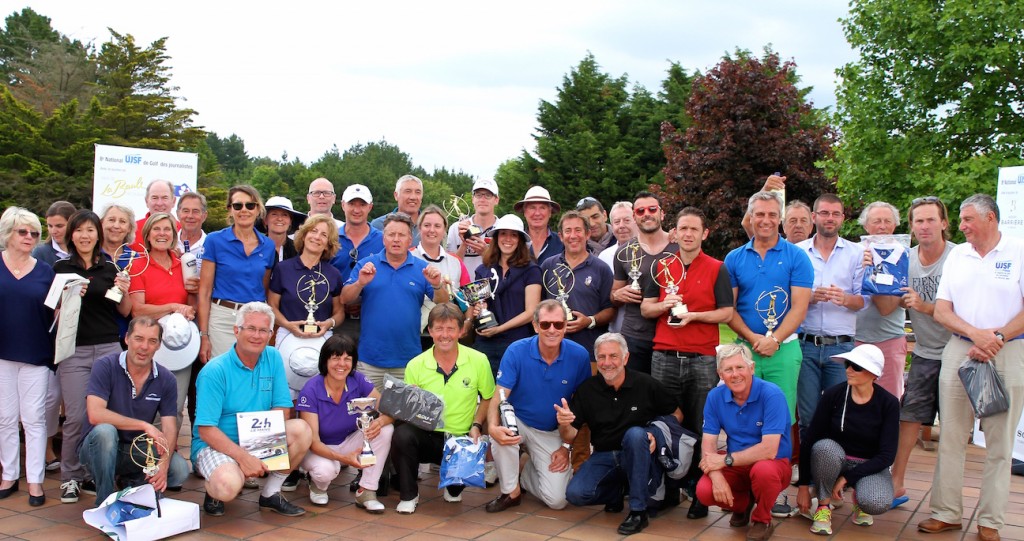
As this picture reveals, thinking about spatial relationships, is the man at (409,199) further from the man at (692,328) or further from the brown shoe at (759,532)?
the brown shoe at (759,532)

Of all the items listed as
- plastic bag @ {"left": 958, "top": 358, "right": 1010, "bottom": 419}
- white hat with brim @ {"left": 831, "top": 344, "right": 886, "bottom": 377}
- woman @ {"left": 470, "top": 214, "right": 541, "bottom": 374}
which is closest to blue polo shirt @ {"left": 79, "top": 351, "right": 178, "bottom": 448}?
woman @ {"left": 470, "top": 214, "right": 541, "bottom": 374}

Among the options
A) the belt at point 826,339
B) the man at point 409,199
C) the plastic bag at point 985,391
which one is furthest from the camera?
the man at point 409,199

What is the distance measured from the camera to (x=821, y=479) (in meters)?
4.88

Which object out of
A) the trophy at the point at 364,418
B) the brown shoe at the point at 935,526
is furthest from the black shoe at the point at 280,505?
the brown shoe at the point at 935,526

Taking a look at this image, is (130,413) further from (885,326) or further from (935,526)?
(885,326)

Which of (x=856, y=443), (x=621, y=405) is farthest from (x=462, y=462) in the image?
(x=856, y=443)

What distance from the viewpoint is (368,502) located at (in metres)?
5.16

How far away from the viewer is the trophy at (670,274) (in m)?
5.38

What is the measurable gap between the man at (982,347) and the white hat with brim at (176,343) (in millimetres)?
4880

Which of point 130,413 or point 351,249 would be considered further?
point 351,249

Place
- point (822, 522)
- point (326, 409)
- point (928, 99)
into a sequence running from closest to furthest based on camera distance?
point (822, 522)
point (326, 409)
point (928, 99)

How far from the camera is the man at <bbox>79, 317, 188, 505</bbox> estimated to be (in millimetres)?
4730

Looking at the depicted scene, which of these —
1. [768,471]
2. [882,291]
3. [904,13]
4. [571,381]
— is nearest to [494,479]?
[571,381]

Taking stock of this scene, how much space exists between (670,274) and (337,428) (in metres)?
2.47
